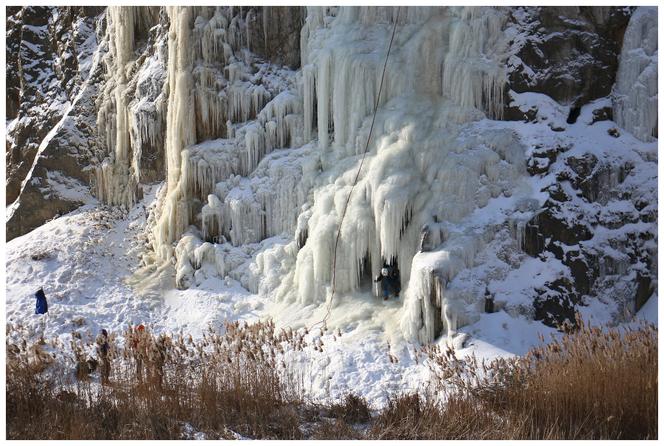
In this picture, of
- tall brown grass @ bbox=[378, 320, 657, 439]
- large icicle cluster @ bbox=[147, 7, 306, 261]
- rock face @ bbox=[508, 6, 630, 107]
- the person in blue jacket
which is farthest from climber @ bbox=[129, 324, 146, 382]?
rock face @ bbox=[508, 6, 630, 107]

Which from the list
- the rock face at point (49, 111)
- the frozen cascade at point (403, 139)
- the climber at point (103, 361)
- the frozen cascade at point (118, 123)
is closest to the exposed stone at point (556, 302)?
the frozen cascade at point (403, 139)

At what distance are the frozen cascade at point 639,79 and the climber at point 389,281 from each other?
15.2ft

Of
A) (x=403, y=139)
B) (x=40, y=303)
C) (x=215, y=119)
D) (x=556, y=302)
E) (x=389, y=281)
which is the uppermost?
(x=215, y=119)

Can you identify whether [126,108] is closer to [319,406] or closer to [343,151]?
[343,151]

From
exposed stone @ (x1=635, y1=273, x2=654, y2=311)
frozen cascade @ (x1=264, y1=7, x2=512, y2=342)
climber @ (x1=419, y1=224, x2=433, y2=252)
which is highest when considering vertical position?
frozen cascade @ (x1=264, y1=7, x2=512, y2=342)

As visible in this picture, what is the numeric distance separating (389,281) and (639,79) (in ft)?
17.7

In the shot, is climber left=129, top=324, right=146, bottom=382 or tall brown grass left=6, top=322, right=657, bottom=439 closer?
tall brown grass left=6, top=322, right=657, bottom=439

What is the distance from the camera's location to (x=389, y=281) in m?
10.8

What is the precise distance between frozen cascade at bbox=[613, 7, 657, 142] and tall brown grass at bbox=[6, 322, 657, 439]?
5450mm

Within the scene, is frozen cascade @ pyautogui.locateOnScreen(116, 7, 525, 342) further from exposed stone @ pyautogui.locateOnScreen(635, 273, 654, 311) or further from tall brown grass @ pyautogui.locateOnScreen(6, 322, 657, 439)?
tall brown grass @ pyautogui.locateOnScreen(6, 322, 657, 439)

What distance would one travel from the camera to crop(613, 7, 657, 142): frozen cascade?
10711 mm

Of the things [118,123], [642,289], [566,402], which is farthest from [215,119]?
[566,402]

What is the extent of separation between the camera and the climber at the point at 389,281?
10727 mm

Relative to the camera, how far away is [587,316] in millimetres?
9945
